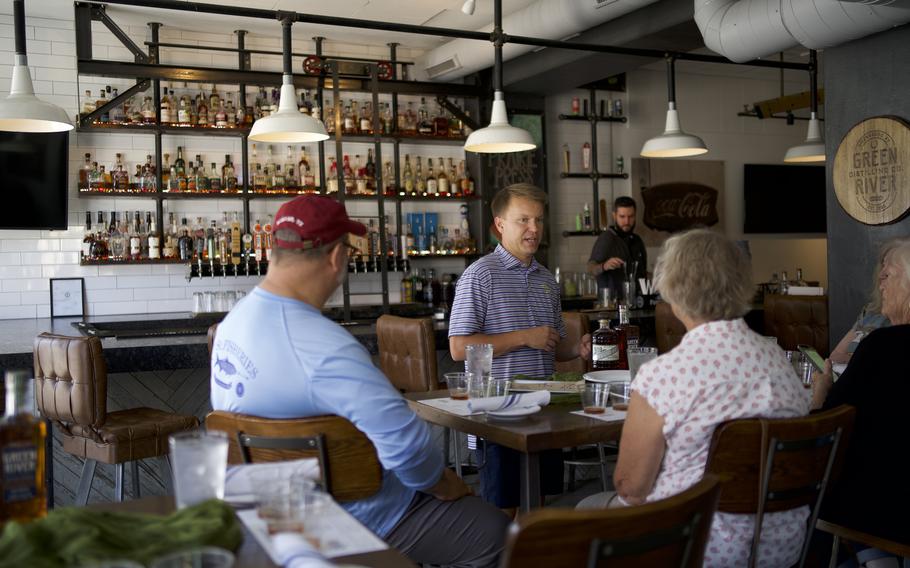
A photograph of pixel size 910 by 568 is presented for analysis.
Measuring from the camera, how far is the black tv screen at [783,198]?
10.2m

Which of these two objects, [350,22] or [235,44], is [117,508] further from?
[235,44]

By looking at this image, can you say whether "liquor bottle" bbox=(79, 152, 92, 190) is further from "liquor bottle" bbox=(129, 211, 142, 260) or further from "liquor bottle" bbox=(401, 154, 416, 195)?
"liquor bottle" bbox=(401, 154, 416, 195)

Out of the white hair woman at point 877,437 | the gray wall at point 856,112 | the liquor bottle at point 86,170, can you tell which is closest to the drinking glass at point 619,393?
the white hair woman at point 877,437

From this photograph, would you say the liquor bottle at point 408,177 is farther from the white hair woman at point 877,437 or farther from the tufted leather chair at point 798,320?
the white hair woman at point 877,437

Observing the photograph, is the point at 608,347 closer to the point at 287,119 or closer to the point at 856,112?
the point at 287,119

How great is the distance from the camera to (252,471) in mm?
1799

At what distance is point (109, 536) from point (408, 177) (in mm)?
7219

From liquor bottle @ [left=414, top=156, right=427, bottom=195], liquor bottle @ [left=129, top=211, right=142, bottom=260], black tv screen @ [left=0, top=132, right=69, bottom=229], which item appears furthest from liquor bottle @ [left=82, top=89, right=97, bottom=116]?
liquor bottle @ [left=414, top=156, right=427, bottom=195]

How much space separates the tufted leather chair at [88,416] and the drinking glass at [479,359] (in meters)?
1.65

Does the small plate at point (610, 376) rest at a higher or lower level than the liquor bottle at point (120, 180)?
lower

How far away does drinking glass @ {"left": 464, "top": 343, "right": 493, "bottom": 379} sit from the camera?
2895mm

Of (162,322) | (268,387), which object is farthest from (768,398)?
(162,322)

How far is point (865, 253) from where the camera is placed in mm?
5457

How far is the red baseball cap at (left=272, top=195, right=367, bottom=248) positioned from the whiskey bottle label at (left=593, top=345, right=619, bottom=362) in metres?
1.39
